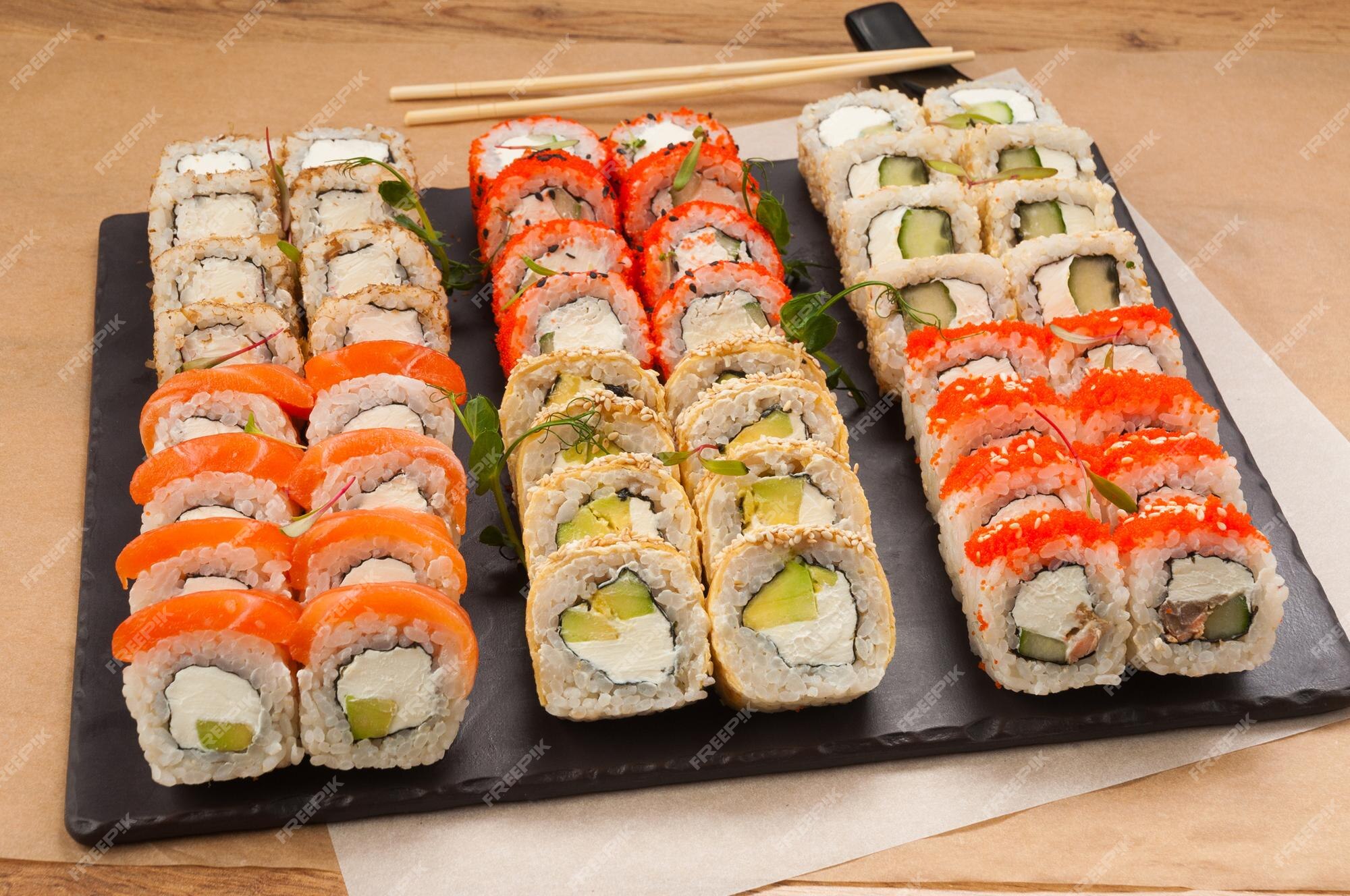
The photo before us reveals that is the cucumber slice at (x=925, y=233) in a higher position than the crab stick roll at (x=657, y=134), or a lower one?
lower

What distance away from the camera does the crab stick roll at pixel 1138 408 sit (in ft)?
13.4

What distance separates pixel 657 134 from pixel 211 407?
194 centimetres

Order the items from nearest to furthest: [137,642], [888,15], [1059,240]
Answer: [137,642] → [1059,240] → [888,15]

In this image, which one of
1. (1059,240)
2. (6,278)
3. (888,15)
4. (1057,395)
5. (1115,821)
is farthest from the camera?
(888,15)

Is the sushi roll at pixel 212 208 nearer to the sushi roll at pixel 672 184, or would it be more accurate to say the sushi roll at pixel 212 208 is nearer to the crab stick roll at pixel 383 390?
the crab stick roll at pixel 383 390

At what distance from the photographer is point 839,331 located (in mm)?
4879

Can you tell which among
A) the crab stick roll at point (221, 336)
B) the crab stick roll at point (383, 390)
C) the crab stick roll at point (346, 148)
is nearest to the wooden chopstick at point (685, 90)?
the crab stick roll at point (346, 148)

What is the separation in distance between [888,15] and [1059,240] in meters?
1.90

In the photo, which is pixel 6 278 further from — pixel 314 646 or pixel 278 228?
pixel 314 646

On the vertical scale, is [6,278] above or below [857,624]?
above

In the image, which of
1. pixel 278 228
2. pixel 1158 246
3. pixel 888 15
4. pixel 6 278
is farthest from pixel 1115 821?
pixel 6 278

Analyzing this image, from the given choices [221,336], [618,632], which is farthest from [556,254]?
[618,632]

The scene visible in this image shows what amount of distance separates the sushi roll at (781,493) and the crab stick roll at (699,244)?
886 millimetres

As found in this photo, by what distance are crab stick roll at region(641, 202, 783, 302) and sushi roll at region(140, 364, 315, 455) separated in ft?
4.07
